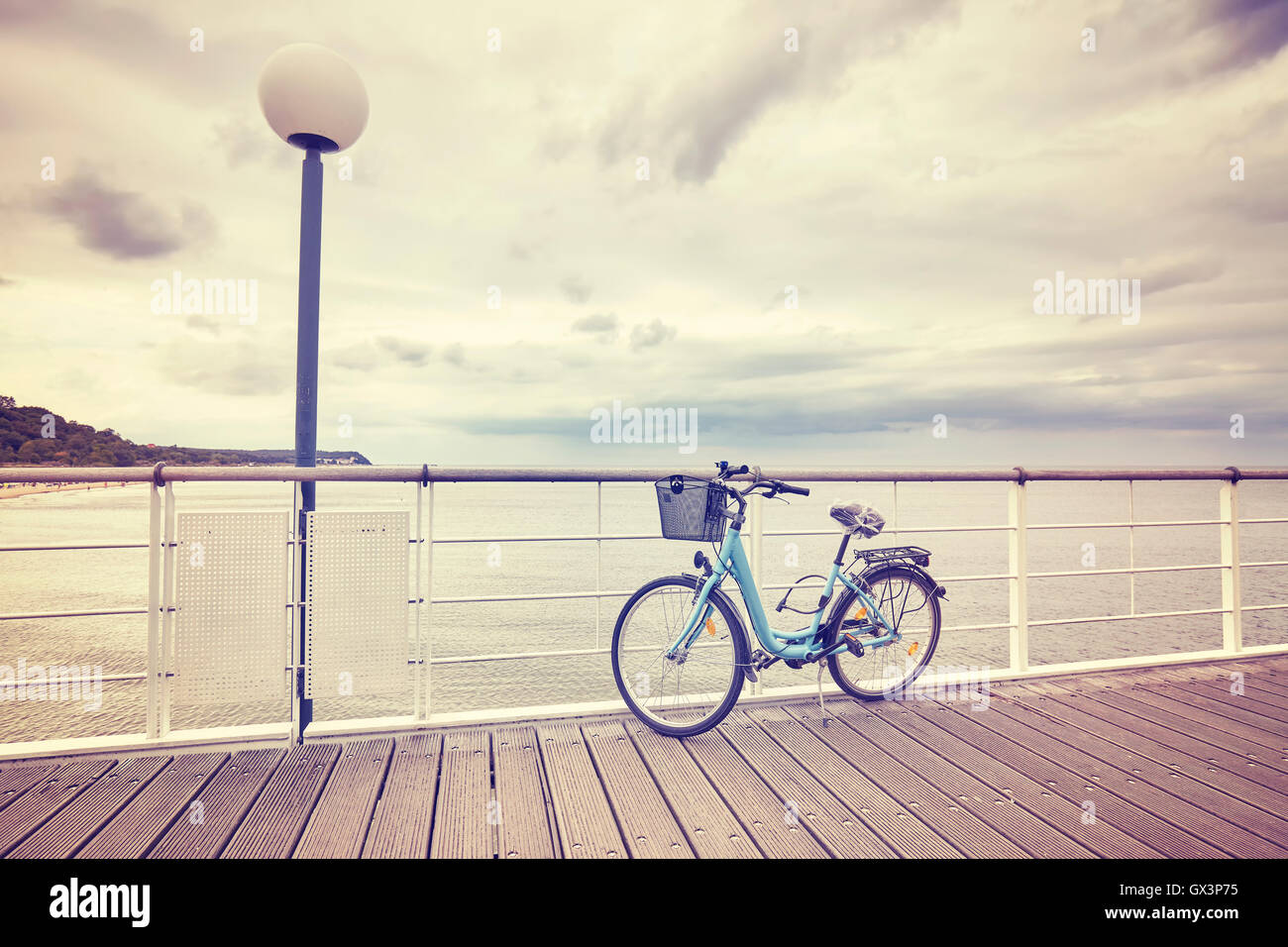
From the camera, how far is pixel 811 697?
9.21 feet

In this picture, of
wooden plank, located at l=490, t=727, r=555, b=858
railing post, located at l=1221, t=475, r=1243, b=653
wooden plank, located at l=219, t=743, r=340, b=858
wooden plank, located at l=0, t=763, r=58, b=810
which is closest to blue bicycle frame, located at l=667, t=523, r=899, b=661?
wooden plank, located at l=490, t=727, r=555, b=858

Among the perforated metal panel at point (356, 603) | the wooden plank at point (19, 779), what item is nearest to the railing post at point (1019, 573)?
the perforated metal panel at point (356, 603)

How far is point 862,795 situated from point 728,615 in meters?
0.77

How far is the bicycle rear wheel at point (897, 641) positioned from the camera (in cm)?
267

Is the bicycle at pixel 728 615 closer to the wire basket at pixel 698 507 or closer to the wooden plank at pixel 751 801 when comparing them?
the wire basket at pixel 698 507

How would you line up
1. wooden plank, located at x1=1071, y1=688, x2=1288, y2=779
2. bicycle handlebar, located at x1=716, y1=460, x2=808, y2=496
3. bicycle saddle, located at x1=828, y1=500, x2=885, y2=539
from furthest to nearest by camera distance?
bicycle saddle, located at x1=828, y1=500, x2=885, y2=539
bicycle handlebar, located at x1=716, y1=460, x2=808, y2=496
wooden plank, located at x1=1071, y1=688, x2=1288, y2=779

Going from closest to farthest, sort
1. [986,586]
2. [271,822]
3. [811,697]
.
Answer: [271,822], [811,697], [986,586]

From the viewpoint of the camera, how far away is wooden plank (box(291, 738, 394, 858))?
1643 millimetres

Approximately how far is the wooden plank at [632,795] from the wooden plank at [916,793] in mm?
753

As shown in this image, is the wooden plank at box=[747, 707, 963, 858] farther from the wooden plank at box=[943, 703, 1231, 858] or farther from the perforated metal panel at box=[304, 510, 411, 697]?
the perforated metal panel at box=[304, 510, 411, 697]

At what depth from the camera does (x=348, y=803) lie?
188cm
